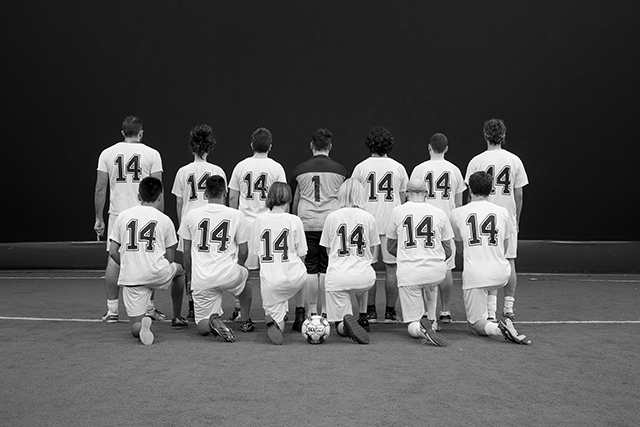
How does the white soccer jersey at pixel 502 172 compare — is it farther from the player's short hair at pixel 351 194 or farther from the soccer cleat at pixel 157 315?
the soccer cleat at pixel 157 315

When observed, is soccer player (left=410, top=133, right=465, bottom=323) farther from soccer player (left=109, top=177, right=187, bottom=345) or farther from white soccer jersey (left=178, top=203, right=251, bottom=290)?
soccer player (left=109, top=177, right=187, bottom=345)

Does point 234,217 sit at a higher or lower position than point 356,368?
higher

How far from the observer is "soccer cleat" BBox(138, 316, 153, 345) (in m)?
6.72

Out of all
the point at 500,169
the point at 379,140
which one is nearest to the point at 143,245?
the point at 379,140

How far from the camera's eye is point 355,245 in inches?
284

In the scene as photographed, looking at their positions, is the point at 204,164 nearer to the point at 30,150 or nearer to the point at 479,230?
the point at 479,230

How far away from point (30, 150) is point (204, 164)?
17.0 feet

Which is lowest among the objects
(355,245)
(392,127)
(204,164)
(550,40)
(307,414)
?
(307,414)

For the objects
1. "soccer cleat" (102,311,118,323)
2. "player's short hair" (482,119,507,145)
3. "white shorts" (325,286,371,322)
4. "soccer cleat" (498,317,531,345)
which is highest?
"player's short hair" (482,119,507,145)

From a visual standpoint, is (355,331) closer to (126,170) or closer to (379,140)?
(379,140)

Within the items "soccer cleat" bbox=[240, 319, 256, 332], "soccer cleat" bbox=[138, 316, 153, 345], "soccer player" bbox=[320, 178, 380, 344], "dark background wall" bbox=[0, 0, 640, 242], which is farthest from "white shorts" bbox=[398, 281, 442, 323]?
"dark background wall" bbox=[0, 0, 640, 242]

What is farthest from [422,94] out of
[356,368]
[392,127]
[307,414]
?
[307,414]

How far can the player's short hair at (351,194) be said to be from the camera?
288 inches

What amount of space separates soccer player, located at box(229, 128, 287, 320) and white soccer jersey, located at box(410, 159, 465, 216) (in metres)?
1.41
